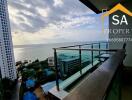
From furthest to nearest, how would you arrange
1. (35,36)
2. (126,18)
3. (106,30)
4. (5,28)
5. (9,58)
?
(9,58), (5,28), (35,36), (106,30), (126,18)

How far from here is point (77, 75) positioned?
284 cm

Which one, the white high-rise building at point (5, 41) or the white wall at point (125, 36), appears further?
the white high-rise building at point (5, 41)

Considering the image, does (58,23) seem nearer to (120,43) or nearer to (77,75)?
(120,43)

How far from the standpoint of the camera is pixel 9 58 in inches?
1101

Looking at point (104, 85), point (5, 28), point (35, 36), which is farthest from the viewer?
point (5, 28)

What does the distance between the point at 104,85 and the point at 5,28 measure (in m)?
27.6

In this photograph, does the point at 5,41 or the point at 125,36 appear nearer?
the point at 125,36

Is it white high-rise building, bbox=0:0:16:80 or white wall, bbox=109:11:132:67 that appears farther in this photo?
white high-rise building, bbox=0:0:16:80

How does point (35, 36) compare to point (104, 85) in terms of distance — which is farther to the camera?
point (35, 36)

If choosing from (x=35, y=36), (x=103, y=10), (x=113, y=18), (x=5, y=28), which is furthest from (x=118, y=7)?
(x=5, y=28)

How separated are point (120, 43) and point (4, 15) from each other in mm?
27429

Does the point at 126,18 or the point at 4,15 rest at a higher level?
the point at 4,15

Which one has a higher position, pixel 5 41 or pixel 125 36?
pixel 5 41

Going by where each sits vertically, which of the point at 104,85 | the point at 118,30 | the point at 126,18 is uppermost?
the point at 126,18
